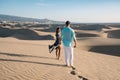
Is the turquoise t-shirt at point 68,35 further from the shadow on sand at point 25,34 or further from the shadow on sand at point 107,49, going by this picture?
the shadow on sand at point 25,34

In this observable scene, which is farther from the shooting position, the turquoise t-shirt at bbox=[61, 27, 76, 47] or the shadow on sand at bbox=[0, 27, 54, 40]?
the shadow on sand at bbox=[0, 27, 54, 40]

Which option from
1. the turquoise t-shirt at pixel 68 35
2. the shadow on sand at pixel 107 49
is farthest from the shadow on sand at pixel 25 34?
the turquoise t-shirt at pixel 68 35

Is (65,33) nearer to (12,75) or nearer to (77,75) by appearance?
(77,75)

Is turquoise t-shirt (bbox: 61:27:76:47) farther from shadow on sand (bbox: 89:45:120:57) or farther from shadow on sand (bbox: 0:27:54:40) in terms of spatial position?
shadow on sand (bbox: 0:27:54:40)

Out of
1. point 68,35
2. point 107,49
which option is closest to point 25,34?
point 107,49

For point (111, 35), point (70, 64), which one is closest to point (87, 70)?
point (70, 64)

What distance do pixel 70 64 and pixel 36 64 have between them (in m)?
1.44

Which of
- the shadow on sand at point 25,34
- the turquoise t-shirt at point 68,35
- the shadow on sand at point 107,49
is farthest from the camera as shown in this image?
the shadow on sand at point 25,34

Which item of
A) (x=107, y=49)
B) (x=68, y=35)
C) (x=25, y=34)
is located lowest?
(x=25, y=34)

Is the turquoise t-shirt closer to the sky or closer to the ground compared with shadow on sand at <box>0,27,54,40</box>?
closer to the sky

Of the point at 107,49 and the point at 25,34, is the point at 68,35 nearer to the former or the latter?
the point at 107,49

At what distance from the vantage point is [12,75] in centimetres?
832

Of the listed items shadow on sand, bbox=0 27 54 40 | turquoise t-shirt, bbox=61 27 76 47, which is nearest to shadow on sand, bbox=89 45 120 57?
shadow on sand, bbox=0 27 54 40

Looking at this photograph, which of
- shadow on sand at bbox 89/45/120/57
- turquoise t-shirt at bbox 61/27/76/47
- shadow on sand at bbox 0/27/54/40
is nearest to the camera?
turquoise t-shirt at bbox 61/27/76/47
